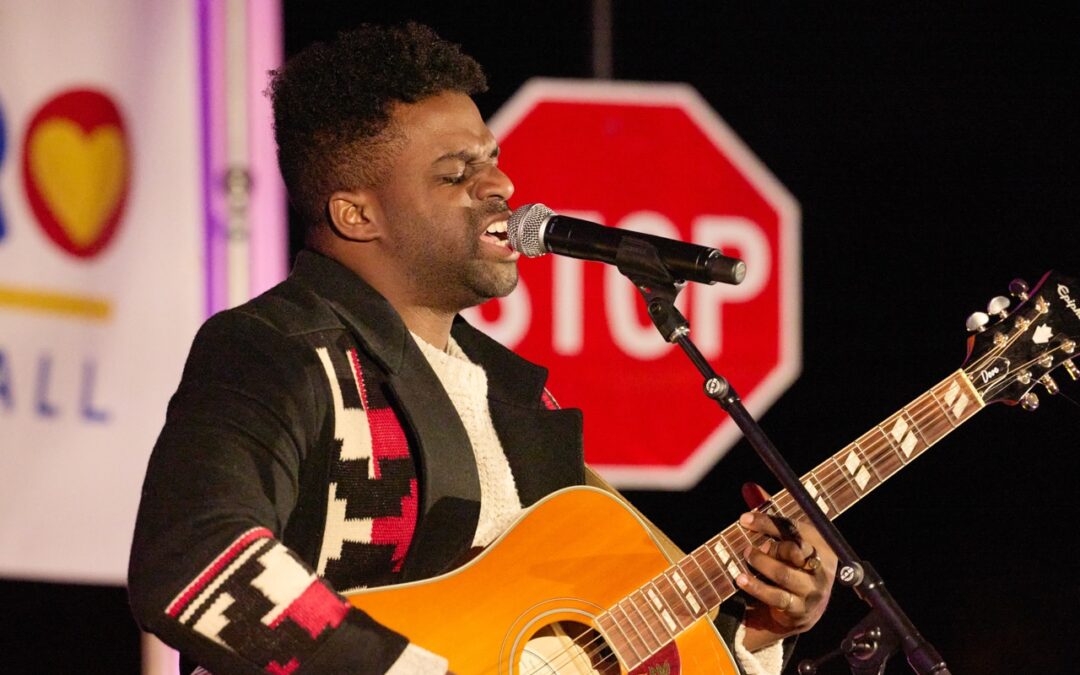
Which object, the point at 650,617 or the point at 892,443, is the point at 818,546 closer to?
the point at 892,443

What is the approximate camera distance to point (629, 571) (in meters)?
2.65

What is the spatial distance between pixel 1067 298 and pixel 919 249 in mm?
1769

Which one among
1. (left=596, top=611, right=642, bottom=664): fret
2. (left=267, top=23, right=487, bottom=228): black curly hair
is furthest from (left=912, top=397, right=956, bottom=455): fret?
(left=267, top=23, right=487, bottom=228): black curly hair

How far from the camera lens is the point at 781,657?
2.94 meters

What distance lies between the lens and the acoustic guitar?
2391 mm

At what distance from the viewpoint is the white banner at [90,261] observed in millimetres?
3627

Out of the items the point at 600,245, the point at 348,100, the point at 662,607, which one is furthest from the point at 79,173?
the point at 662,607

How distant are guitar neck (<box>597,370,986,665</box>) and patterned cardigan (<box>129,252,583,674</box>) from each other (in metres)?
0.35

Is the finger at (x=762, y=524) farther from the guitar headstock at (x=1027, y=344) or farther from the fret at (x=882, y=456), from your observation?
the guitar headstock at (x=1027, y=344)

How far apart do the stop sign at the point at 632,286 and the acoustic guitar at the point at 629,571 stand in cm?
141

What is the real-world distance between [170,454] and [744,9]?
2.84m

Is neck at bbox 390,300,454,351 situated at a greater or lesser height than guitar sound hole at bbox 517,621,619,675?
greater

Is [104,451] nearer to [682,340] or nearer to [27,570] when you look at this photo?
[27,570]

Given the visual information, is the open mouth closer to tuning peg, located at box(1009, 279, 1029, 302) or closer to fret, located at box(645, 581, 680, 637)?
fret, located at box(645, 581, 680, 637)
